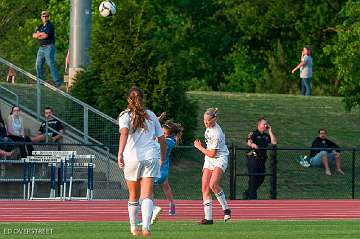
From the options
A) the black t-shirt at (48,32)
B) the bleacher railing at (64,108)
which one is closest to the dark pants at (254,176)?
the bleacher railing at (64,108)

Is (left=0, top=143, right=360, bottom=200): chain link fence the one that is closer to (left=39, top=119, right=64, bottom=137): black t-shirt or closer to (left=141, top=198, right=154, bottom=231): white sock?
(left=39, top=119, right=64, bottom=137): black t-shirt

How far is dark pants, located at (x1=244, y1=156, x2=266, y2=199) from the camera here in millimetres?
33438

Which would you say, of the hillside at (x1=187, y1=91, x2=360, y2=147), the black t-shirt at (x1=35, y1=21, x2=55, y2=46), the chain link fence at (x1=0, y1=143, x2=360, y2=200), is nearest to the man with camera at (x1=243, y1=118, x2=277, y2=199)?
the chain link fence at (x1=0, y1=143, x2=360, y2=200)

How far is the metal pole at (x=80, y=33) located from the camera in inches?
1531

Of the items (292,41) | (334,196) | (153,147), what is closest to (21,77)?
(334,196)

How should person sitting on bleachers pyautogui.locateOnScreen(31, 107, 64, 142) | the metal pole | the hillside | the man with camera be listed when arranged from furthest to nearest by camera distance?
the hillside → the metal pole → person sitting on bleachers pyautogui.locateOnScreen(31, 107, 64, 142) → the man with camera

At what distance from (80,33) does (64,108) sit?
15.6 ft

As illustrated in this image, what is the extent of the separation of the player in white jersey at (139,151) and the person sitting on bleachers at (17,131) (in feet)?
45.5

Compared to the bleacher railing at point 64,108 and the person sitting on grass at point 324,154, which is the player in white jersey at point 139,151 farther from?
the person sitting on grass at point 324,154

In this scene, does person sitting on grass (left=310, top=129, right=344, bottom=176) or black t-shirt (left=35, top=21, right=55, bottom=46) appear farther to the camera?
black t-shirt (left=35, top=21, right=55, bottom=46)

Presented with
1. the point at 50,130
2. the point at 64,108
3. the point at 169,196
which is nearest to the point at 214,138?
the point at 169,196

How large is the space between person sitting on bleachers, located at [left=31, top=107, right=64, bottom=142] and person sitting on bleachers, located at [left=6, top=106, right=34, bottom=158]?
0.64 meters

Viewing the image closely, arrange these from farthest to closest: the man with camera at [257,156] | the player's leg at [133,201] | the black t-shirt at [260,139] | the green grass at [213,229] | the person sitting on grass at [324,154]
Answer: the person sitting on grass at [324,154] < the black t-shirt at [260,139] < the man with camera at [257,156] < the green grass at [213,229] < the player's leg at [133,201]

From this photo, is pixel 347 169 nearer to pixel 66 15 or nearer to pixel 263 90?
pixel 263 90
